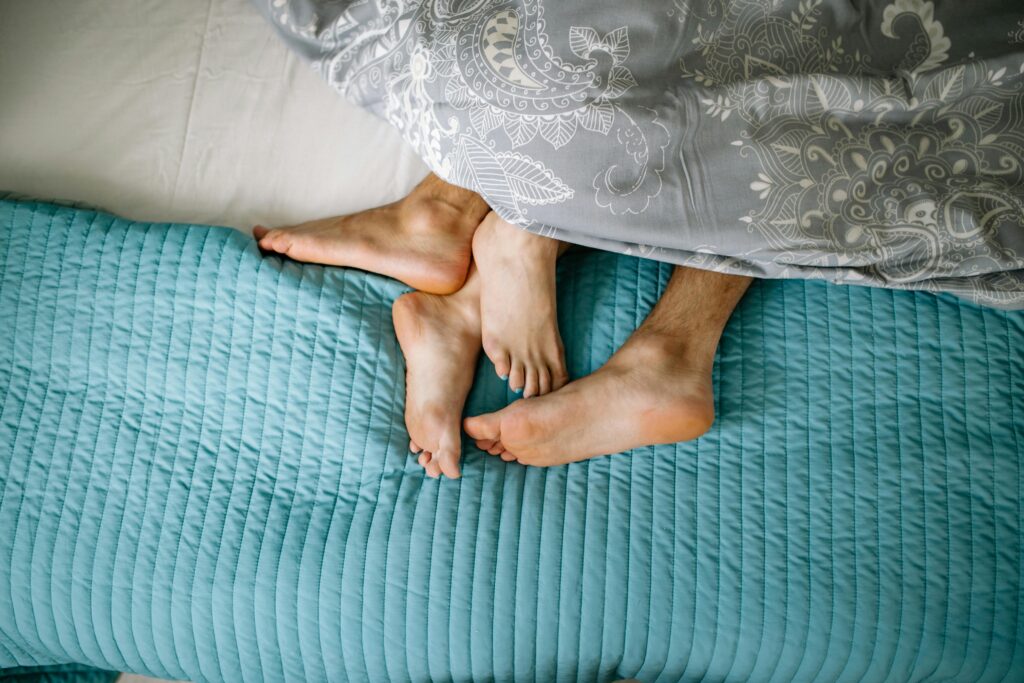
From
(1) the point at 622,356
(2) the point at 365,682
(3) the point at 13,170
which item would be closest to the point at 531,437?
(1) the point at 622,356

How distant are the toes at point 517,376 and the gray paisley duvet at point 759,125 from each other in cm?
21

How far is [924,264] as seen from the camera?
2.60 feet

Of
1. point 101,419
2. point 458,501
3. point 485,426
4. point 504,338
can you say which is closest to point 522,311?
point 504,338

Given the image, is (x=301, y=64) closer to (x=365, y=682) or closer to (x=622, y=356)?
(x=622, y=356)

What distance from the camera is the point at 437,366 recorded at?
2.93 feet

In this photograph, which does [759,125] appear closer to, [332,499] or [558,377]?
[558,377]

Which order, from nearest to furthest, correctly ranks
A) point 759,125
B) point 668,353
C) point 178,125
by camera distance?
point 759,125, point 668,353, point 178,125

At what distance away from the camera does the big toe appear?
867mm

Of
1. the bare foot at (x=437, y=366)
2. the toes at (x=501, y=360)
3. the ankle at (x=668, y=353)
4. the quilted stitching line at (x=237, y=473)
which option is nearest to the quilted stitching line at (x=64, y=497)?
the quilted stitching line at (x=237, y=473)

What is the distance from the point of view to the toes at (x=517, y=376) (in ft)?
2.94

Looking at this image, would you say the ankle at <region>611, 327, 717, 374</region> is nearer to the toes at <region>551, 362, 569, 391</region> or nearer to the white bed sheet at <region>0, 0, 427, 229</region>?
the toes at <region>551, 362, 569, 391</region>

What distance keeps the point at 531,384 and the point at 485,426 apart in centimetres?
8

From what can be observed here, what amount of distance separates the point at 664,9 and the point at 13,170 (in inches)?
38.4

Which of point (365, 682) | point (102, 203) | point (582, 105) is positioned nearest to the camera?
point (582, 105)
